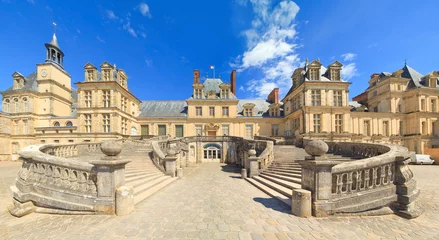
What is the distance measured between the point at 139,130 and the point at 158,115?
3.78 m

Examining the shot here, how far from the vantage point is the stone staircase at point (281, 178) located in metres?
6.39

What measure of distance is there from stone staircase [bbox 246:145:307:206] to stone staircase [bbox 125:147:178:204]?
497 centimetres

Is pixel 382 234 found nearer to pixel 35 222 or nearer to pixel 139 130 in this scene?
pixel 35 222

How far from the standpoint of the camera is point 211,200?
6.00m

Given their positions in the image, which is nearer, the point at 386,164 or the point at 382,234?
the point at 382,234

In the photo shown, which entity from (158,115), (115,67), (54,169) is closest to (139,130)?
(158,115)

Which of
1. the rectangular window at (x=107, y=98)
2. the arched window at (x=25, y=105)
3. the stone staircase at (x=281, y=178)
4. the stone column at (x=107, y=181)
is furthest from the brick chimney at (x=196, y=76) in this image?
the arched window at (x=25, y=105)

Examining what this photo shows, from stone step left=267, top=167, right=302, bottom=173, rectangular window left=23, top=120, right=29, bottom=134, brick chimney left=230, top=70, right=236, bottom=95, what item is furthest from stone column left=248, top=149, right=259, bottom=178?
rectangular window left=23, top=120, right=29, bottom=134

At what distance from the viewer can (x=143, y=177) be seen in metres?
8.43

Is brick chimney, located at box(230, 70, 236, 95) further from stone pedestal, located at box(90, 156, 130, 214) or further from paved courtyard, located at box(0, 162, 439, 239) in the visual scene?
stone pedestal, located at box(90, 156, 130, 214)

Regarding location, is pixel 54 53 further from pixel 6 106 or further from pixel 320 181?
pixel 320 181

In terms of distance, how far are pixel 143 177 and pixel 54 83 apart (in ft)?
95.6

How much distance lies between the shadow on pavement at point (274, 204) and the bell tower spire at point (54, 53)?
3738 centimetres

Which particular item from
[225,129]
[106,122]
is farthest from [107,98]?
[225,129]
